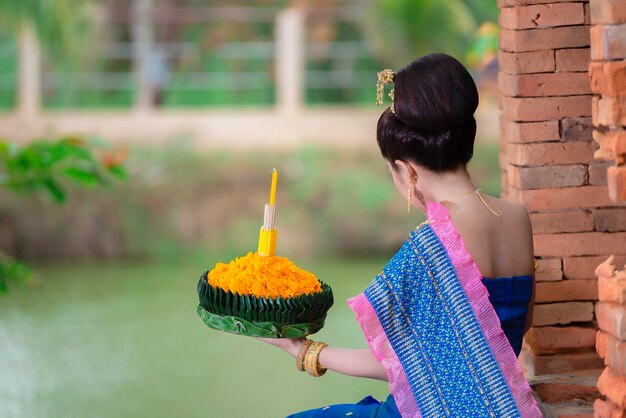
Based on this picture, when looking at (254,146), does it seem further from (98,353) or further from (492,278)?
(492,278)

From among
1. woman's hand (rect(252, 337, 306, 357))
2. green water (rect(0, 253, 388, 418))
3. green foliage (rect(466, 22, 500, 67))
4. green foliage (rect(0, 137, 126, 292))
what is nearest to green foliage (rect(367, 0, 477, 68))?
green foliage (rect(466, 22, 500, 67))

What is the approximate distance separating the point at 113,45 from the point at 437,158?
9143 millimetres

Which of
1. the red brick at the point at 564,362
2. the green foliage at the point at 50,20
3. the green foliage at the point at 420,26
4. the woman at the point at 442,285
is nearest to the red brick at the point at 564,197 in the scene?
the red brick at the point at 564,362

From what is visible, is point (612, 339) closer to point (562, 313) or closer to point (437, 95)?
point (437, 95)

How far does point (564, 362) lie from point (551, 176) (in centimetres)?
41

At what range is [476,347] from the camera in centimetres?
188

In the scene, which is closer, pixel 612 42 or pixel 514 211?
pixel 612 42

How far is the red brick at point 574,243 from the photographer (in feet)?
7.93

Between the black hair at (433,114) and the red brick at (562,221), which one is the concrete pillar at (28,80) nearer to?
the red brick at (562,221)

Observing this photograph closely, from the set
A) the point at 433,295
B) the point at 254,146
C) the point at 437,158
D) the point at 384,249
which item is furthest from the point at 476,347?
the point at 254,146

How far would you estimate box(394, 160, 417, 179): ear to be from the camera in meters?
1.91

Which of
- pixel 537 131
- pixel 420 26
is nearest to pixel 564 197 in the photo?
pixel 537 131

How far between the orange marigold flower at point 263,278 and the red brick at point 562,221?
62 cm

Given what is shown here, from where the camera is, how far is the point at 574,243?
2.42 meters
